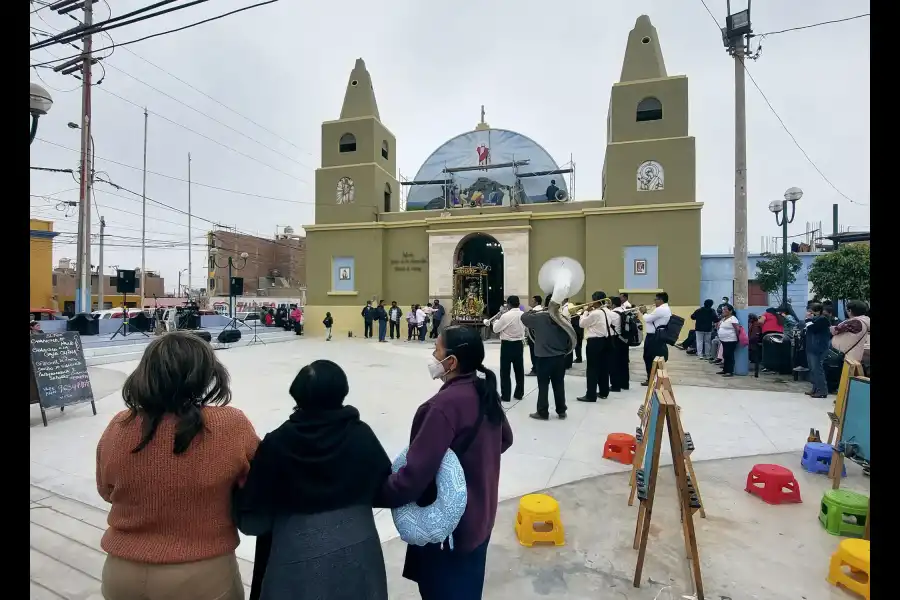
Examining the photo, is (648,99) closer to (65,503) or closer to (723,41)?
(723,41)

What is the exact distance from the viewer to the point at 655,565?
2.95 meters

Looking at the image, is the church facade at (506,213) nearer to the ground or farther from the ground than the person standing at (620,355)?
farther from the ground

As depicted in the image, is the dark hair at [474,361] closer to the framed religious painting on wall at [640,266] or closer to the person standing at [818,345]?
the person standing at [818,345]

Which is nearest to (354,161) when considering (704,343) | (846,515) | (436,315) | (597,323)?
(436,315)

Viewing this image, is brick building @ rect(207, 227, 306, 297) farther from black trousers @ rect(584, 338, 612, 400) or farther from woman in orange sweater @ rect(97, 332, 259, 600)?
woman in orange sweater @ rect(97, 332, 259, 600)

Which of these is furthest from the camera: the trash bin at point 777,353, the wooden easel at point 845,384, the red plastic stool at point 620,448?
the trash bin at point 777,353

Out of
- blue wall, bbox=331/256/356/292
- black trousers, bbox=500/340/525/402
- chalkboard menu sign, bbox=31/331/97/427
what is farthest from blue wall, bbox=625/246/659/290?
chalkboard menu sign, bbox=31/331/97/427

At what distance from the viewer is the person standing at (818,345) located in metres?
7.57

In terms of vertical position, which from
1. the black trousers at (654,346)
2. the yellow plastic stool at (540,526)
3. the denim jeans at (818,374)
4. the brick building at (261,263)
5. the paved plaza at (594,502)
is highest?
the brick building at (261,263)

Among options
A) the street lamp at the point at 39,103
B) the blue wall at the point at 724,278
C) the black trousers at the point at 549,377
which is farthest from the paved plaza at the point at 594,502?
the blue wall at the point at 724,278

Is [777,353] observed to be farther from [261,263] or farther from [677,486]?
[261,263]

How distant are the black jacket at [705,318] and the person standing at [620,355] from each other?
5.43 metres

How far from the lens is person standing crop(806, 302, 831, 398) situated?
757 centimetres
